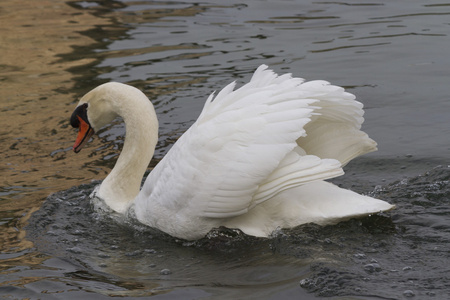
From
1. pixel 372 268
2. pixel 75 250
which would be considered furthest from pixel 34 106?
pixel 372 268

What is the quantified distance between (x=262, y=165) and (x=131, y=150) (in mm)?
1626

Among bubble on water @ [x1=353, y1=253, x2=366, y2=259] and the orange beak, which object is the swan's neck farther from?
bubble on water @ [x1=353, y1=253, x2=366, y2=259]

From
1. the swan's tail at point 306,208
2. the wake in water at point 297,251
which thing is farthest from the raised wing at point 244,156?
the wake in water at point 297,251

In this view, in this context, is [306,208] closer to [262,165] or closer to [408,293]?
[262,165]

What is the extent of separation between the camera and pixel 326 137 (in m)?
6.05

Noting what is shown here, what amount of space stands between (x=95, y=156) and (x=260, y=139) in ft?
10.4

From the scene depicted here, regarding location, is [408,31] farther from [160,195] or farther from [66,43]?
[160,195]

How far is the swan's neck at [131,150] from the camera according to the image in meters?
6.59

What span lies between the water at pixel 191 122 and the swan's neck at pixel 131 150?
0.73ft

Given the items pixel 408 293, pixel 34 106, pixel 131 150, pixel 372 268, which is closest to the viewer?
pixel 408 293

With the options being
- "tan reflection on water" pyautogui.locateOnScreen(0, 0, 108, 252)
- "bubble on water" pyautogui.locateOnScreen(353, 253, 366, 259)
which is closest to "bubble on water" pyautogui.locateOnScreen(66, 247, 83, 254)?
"tan reflection on water" pyautogui.locateOnScreen(0, 0, 108, 252)

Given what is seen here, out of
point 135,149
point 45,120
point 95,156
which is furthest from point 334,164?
point 45,120

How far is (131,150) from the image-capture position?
6738 millimetres

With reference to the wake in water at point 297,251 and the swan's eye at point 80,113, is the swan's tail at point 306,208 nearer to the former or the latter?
the wake in water at point 297,251
